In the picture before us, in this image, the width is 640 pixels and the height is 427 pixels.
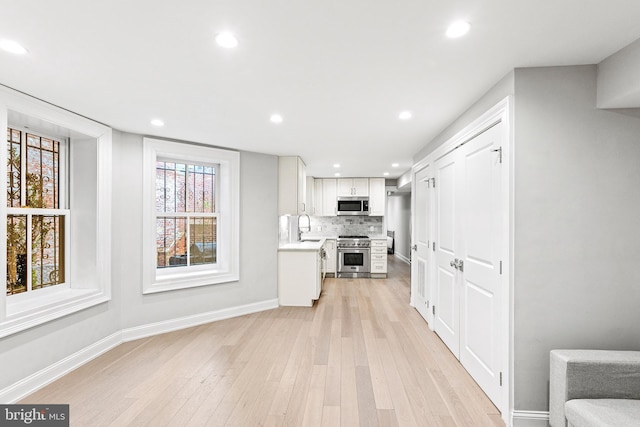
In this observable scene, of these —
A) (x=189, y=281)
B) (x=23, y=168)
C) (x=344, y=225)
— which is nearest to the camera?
(x=23, y=168)

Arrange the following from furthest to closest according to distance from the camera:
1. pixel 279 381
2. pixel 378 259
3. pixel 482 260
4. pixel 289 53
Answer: pixel 378 259, pixel 279 381, pixel 482 260, pixel 289 53

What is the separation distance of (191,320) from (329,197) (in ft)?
14.2

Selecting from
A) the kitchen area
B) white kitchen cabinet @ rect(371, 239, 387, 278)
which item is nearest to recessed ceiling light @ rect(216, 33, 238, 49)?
the kitchen area

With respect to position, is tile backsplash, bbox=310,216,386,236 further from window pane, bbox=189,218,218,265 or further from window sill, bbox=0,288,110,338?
window sill, bbox=0,288,110,338

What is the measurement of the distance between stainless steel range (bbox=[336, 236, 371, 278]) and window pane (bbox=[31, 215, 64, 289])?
194 inches

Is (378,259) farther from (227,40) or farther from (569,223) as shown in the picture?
(227,40)

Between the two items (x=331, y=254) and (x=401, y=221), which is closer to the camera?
(x=331, y=254)

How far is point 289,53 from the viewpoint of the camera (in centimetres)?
181

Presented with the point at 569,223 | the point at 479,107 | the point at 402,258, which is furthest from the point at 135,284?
the point at 402,258

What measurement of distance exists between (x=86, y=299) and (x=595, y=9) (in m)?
4.20

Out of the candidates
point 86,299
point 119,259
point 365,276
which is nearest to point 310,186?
point 365,276

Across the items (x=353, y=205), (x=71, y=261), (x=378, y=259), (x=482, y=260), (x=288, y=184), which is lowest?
(x=378, y=259)

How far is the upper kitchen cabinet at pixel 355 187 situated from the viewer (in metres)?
7.33

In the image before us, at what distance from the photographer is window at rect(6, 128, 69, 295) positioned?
2592 mm
